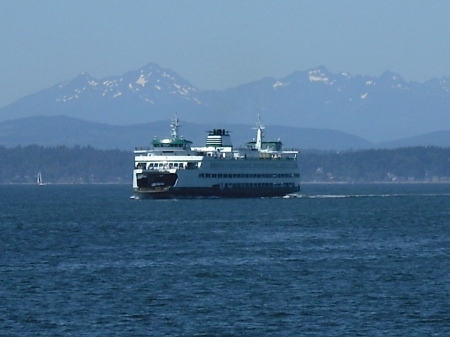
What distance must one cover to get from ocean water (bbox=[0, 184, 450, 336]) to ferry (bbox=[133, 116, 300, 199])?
42240mm

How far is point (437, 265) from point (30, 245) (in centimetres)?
3206

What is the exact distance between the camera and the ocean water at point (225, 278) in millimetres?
53969

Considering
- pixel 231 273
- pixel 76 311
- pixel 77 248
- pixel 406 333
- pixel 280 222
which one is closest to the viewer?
pixel 406 333

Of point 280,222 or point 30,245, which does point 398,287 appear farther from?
point 280,222

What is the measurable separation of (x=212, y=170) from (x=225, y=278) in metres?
101

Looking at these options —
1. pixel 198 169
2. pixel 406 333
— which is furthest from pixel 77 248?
pixel 198 169

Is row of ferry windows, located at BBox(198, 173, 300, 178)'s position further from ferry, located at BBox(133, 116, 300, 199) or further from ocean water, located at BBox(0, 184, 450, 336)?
ocean water, located at BBox(0, 184, 450, 336)

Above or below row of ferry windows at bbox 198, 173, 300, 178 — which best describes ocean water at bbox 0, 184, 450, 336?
below

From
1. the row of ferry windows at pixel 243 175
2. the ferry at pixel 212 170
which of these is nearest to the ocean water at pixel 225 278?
the ferry at pixel 212 170

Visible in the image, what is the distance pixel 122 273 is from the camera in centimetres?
7106

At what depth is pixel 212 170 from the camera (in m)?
169

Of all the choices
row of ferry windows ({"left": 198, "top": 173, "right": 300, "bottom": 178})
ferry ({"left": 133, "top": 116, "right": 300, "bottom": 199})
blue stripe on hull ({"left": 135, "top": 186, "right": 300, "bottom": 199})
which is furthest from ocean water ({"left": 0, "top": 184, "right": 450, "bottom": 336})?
row of ferry windows ({"left": 198, "top": 173, "right": 300, "bottom": 178})

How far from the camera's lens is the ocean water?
5397 centimetres

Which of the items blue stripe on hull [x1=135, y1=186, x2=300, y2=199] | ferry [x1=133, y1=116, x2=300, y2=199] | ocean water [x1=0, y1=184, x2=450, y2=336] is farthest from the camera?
blue stripe on hull [x1=135, y1=186, x2=300, y2=199]
